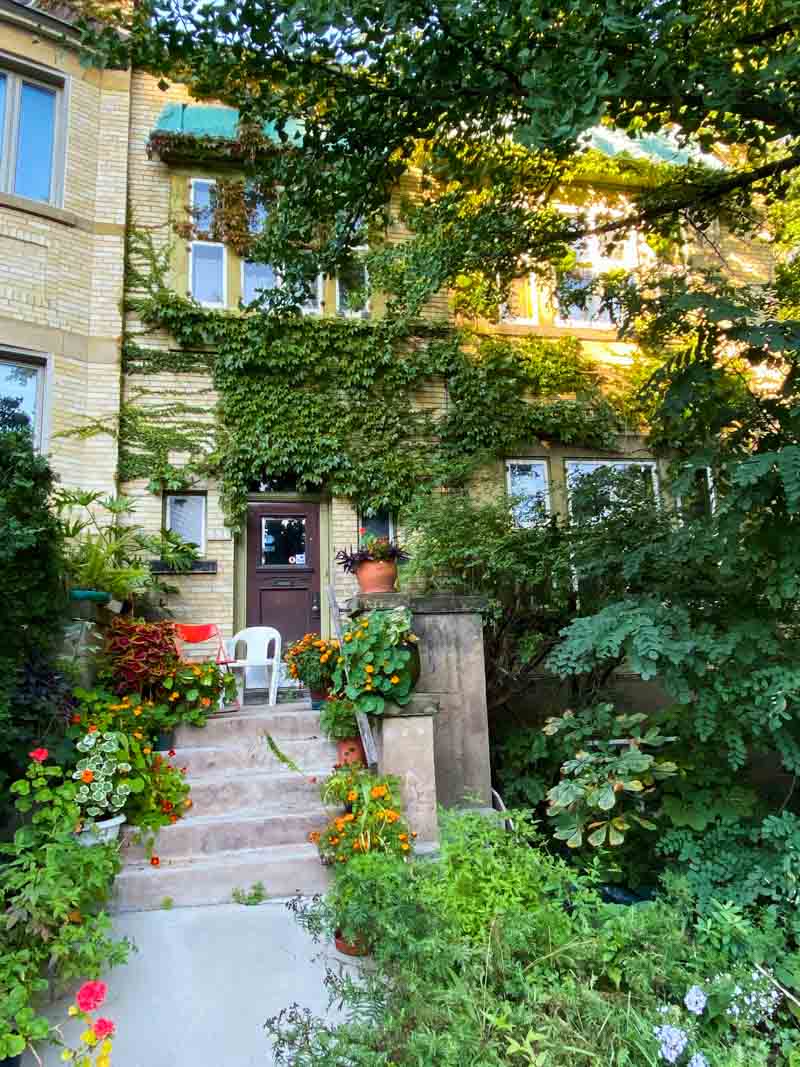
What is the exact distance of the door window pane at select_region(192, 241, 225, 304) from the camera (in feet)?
26.6

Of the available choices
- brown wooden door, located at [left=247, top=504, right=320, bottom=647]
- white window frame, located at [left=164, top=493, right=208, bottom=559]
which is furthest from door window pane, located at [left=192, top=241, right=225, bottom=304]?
brown wooden door, located at [left=247, top=504, right=320, bottom=647]

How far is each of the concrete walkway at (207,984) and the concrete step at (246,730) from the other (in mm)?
1462

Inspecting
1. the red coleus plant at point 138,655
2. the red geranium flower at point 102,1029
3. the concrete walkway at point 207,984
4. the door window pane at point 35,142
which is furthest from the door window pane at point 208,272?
the red geranium flower at point 102,1029

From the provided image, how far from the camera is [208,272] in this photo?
26.8 feet

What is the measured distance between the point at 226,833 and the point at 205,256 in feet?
22.3

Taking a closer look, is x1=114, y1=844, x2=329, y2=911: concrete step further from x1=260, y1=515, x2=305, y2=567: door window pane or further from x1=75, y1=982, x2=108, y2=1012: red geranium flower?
x1=260, y1=515, x2=305, y2=567: door window pane

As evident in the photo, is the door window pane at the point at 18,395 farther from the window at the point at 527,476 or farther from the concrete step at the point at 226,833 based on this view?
the window at the point at 527,476

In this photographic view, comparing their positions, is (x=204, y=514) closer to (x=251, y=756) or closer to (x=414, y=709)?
(x=251, y=756)

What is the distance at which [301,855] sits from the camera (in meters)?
3.90

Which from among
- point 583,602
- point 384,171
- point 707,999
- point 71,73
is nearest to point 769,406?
point 583,602

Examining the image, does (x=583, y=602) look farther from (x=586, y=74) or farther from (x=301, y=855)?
(x=586, y=74)

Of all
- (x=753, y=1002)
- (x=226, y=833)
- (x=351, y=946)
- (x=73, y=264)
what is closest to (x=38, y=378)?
(x=73, y=264)

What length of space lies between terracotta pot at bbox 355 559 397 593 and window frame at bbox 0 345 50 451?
407 centimetres

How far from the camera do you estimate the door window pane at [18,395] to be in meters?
6.96
